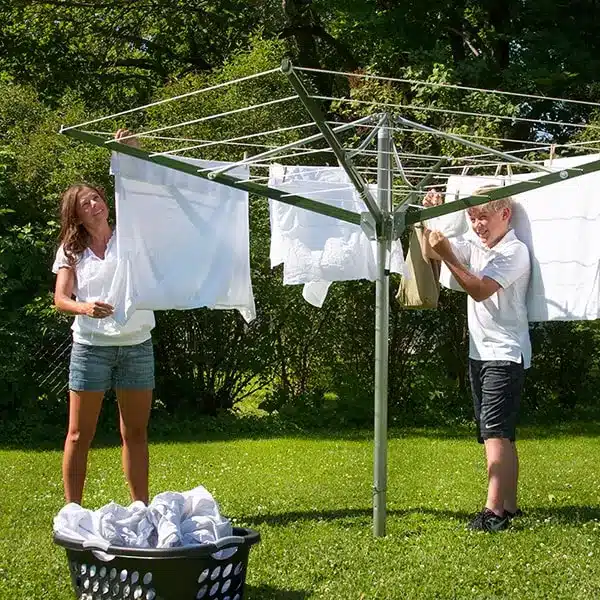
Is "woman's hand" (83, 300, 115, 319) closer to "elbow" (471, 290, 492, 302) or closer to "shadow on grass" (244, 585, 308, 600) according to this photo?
"shadow on grass" (244, 585, 308, 600)

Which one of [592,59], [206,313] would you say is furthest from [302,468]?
[592,59]

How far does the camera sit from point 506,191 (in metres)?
3.79

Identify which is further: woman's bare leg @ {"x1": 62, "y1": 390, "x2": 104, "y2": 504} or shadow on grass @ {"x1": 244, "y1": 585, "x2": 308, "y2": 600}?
woman's bare leg @ {"x1": 62, "y1": 390, "x2": 104, "y2": 504}

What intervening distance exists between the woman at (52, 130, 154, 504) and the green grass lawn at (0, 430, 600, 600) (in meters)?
0.50

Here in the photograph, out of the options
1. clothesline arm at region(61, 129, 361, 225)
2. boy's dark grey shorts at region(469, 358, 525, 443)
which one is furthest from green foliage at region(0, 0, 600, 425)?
boy's dark grey shorts at region(469, 358, 525, 443)

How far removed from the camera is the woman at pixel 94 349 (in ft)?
13.7

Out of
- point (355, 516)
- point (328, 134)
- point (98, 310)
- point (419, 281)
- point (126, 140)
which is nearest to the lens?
point (328, 134)

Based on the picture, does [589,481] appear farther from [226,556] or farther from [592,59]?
[592,59]

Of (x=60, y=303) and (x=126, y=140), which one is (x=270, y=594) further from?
(x=126, y=140)

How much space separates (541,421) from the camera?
939 centimetres

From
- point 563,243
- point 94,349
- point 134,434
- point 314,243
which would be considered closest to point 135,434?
point 134,434

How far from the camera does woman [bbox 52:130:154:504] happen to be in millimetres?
4164

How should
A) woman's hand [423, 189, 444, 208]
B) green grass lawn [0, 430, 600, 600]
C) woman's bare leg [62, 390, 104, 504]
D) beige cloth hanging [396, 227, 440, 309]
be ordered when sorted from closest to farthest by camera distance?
green grass lawn [0, 430, 600, 600] → woman's bare leg [62, 390, 104, 504] → woman's hand [423, 189, 444, 208] → beige cloth hanging [396, 227, 440, 309]

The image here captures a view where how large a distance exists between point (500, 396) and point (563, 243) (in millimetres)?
738
